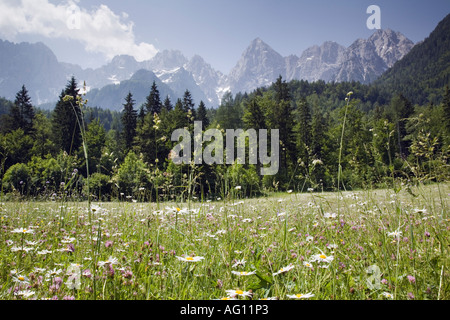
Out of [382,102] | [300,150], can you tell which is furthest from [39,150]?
[382,102]

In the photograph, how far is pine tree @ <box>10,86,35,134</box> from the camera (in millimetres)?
40625

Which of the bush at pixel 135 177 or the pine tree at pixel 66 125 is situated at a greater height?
the pine tree at pixel 66 125

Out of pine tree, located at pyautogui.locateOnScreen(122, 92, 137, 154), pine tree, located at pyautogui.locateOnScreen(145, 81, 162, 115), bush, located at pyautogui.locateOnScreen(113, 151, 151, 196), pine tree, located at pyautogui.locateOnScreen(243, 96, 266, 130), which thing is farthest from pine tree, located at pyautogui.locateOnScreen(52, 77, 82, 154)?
bush, located at pyautogui.locateOnScreen(113, 151, 151, 196)

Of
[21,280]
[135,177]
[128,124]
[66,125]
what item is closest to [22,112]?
[66,125]

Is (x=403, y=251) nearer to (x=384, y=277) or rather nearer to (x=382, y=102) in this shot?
(x=384, y=277)

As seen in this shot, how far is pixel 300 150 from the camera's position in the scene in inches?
1521

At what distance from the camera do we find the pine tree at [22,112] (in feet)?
133

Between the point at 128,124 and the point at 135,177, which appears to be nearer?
the point at 135,177

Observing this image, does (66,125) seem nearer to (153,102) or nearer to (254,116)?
(153,102)

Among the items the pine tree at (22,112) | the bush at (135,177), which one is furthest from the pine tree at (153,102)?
the bush at (135,177)

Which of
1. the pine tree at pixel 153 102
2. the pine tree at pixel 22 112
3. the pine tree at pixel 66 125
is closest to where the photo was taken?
the pine tree at pixel 66 125

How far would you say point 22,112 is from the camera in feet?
144

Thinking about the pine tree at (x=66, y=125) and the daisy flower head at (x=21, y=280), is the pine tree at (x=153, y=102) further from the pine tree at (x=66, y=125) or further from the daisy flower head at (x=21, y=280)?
the daisy flower head at (x=21, y=280)

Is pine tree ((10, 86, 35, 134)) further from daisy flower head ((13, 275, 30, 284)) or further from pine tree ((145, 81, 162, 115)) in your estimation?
daisy flower head ((13, 275, 30, 284))
